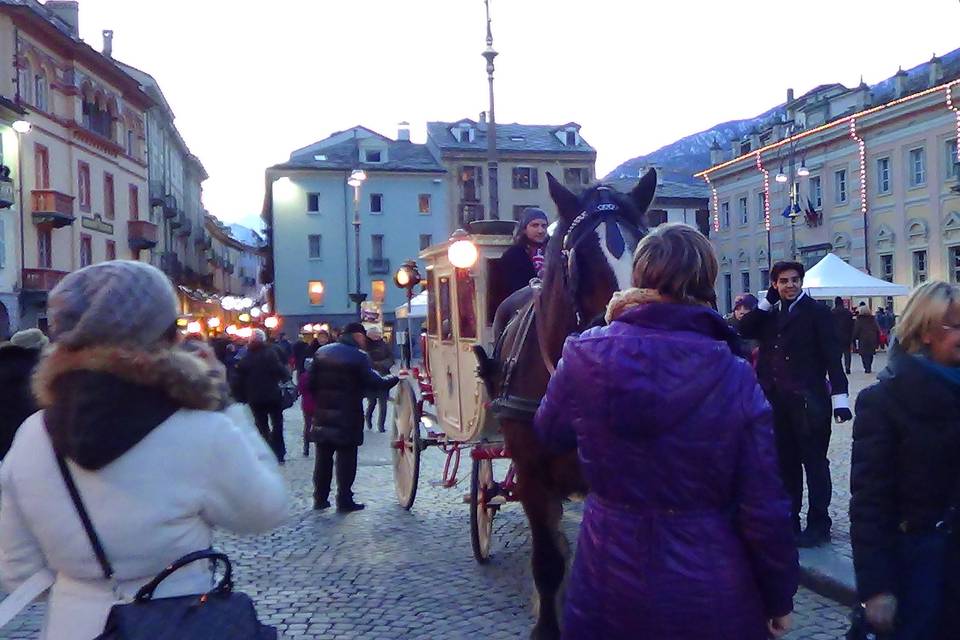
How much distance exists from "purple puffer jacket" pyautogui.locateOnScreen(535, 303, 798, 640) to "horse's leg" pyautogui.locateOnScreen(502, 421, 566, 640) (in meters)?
2.20

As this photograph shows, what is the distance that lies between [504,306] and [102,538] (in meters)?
4.23

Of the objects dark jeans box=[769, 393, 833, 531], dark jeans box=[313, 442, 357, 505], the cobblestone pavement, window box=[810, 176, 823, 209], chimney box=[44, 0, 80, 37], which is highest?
chimney box=[44, 0, 80, 37]

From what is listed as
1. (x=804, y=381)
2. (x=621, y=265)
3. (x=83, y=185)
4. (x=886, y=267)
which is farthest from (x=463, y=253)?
(x=886, y=267)

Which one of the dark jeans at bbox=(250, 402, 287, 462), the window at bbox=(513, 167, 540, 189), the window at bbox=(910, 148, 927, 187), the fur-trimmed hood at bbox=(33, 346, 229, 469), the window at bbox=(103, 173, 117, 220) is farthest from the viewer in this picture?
the window at bbox=(513, 167, 540, 189)

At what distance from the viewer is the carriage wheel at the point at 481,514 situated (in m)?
6.94

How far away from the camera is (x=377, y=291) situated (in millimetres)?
56969

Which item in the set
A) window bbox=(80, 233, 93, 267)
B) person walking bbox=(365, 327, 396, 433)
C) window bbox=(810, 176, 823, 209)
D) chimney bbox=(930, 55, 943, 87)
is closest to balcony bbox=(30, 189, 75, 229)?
window bbox=(80, 233, 93, 267)

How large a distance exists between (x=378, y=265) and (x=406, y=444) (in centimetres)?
4857

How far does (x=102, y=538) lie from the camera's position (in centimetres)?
216

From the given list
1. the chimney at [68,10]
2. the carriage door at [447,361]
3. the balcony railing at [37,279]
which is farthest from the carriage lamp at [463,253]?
the chimney at [68,10]

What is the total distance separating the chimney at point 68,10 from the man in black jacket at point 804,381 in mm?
42130

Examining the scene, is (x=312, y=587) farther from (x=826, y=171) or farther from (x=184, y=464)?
(x=826, y=171)

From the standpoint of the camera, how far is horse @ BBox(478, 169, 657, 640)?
13.8 ft

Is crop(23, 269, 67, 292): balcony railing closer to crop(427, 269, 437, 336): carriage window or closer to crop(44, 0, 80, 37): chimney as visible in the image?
crop(44, 0, 80, 37): chimney
